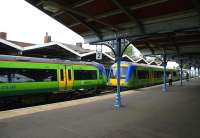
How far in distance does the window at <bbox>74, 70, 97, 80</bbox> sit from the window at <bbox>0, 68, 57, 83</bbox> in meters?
2.23

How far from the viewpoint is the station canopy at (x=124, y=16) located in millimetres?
7746

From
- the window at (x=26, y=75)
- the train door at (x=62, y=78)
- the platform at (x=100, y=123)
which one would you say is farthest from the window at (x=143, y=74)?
the platform at (x=100, y=123)

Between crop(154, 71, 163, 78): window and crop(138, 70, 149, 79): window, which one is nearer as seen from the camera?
crop(138, 70, 149, 79): window

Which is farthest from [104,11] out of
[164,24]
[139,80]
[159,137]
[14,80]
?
[139,80]

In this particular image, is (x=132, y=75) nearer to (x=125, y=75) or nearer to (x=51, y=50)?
(x=125, y=75)

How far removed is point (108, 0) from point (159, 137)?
469 centimetres

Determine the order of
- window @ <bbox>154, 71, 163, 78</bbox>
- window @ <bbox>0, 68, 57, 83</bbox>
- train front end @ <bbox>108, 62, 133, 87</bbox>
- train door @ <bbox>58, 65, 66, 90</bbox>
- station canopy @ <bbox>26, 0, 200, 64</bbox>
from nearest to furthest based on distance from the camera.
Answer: station canopy @ <bbox>26, 0, 200, 64</bbox>, window @ <bbox>0, 68, 57, 83</bbox>, train door @ <bbox>58, 65, 66, 90</bbox>, train front end @ <bbox>108, 62, 133, 87</bbox>, window @ <bbox>154, 71, 163, 78</bbox>

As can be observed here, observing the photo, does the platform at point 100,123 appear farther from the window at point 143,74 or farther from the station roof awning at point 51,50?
the window at point 143,74

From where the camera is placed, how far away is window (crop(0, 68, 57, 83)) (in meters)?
11.1

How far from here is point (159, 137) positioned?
5.95 metres

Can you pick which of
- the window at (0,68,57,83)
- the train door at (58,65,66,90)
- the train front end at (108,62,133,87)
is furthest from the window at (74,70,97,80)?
the train front end at (108,62,133,87)

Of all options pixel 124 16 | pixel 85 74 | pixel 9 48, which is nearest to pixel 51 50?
pixel 9 48

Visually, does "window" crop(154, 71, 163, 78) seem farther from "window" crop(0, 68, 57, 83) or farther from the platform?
the platform

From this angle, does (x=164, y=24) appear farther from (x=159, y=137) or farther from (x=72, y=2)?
(x=159, y=137)
